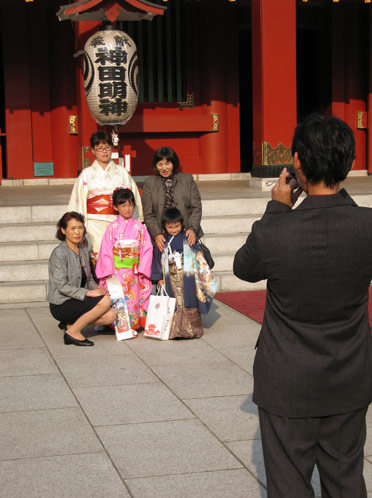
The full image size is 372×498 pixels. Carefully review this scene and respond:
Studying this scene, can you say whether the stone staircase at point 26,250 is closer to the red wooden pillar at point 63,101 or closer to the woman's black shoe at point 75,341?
the woman's black shoe at point 75,341

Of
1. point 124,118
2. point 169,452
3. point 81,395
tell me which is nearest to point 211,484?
point 169,452

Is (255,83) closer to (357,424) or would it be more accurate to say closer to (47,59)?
(47,59)

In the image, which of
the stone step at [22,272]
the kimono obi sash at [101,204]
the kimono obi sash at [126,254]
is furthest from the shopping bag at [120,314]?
the stone step at [22,272]

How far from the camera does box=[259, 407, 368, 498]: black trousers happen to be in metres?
2.48

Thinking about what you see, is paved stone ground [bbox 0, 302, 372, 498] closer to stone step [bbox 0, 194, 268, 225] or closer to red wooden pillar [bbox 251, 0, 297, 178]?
stone step [bbox 0, 194, 268, 225]

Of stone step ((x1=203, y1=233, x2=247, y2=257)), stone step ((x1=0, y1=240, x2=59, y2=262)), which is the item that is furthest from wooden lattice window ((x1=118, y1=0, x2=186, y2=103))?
stone step ((x1=0, y1=240, x2=59, y2=262))

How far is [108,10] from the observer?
31.9ft

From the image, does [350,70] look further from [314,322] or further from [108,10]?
[314,322]

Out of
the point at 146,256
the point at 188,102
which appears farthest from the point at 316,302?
the point at 188,102

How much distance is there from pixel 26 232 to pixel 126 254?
8.47ft

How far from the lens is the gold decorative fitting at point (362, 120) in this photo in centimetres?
1391

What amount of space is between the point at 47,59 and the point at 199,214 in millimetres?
7051

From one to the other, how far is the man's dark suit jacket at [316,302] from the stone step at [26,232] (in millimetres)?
6511

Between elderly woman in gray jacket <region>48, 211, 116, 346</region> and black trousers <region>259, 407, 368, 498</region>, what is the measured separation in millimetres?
3694
